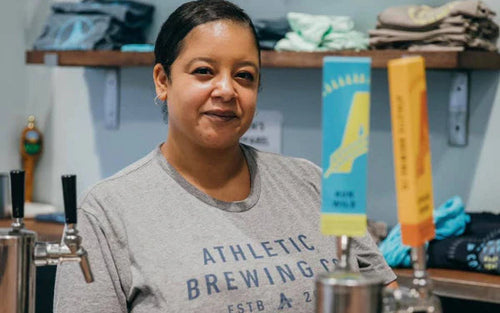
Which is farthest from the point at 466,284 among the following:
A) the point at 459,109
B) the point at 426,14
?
the point at 426,14

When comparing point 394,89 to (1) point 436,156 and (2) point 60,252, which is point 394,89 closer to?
(2) point 60,252

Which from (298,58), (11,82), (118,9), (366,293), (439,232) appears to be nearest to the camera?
(366,293)

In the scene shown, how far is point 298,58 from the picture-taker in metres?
2.77

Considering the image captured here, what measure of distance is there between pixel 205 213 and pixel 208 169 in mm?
116

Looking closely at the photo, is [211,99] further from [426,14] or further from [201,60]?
[426,14]

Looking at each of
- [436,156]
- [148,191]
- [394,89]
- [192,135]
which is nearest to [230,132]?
[192,135]

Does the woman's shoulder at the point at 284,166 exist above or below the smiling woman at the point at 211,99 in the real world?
below

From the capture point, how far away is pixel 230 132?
5.06ft

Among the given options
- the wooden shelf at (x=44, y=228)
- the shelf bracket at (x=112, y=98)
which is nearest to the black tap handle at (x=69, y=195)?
the wooden shelf at (x=44, y=228)

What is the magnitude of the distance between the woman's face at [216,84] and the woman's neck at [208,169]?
0.04m

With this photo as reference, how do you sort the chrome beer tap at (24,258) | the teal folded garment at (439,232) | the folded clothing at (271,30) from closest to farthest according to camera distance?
the chrome beer tap at (24,258), the teal folded garment at (439,232), the folded clothing at (271,30)

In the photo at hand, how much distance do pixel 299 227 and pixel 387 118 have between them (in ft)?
4.77

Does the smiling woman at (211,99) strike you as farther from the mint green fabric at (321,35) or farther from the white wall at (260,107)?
Answer: the white wall at (260,107)

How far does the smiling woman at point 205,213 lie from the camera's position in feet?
4.67
